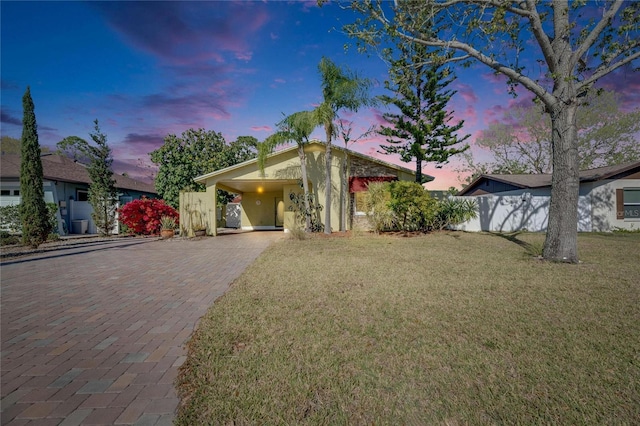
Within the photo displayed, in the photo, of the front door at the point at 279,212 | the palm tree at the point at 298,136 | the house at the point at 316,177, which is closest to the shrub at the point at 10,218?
the house at the point at 316,177

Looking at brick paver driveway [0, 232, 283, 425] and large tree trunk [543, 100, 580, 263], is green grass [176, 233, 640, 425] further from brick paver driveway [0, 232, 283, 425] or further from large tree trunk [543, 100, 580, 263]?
large tree trunk [543, 100, 580, 263]

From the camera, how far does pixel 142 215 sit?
48.9ft

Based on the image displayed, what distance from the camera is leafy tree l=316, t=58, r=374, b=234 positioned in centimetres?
1255

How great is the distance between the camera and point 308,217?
1374 centimetres

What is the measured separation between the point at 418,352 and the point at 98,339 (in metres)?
3.61

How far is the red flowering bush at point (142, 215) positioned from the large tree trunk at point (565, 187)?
687 inches

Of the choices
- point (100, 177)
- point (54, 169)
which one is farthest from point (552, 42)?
point (54, 169)

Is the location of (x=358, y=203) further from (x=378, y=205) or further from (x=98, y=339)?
(x=98, y=339)

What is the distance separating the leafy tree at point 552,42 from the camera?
6844mm

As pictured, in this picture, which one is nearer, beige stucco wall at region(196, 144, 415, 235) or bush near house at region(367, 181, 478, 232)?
bush near house at region(367, 181, 478, 232)

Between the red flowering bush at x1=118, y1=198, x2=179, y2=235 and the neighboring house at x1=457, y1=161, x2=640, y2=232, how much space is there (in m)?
17.8

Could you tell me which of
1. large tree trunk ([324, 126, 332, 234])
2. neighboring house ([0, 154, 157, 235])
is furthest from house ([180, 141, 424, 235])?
neighboring house ([0, 154, 157, 235])

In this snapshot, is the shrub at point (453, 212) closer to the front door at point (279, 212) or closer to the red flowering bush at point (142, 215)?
the front door at point (279, 212)

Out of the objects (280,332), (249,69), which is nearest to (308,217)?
(249,69)
